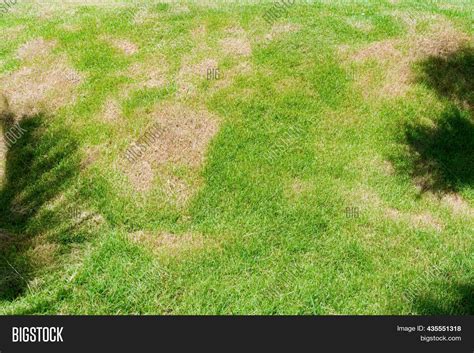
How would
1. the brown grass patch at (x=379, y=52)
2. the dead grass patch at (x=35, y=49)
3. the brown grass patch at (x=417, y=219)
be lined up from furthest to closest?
the dead grass patch at (x=35, y=49), the brown grass patch at (x=379, y=52), the brown grass patch at (x=417, y=219)

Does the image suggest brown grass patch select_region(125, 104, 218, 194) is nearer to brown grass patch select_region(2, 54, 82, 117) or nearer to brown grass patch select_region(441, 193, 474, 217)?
brown grass patch select_region(2, 54, 82, 117)

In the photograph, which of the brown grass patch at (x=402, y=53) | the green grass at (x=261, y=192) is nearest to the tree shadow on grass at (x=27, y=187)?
the green grass at (x=261, y=192)

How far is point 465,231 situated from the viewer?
688cm

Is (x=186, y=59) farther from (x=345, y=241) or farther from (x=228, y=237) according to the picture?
(x=345, y=241)

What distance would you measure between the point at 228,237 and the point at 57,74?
585 centimetres

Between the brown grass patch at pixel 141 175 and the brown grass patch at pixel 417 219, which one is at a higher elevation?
the brown grass patch at pixel 141 175

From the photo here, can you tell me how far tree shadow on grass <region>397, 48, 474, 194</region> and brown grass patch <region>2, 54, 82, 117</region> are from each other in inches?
271

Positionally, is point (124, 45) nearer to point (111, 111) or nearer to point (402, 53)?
point (111, 111)

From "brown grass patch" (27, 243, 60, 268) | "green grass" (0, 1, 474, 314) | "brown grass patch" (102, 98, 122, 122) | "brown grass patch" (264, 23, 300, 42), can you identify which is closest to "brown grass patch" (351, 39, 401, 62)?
"green grass" (0, 1, 474, 314)

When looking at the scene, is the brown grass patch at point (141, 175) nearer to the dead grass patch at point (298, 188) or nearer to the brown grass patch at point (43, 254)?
the brown grass patch at point (43, 254)

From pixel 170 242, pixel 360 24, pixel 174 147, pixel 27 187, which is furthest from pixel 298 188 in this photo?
pixel 360 24

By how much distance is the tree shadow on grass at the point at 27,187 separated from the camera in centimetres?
628

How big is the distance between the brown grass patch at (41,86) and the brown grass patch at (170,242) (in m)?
3.86

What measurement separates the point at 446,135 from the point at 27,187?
7697 millimetres
